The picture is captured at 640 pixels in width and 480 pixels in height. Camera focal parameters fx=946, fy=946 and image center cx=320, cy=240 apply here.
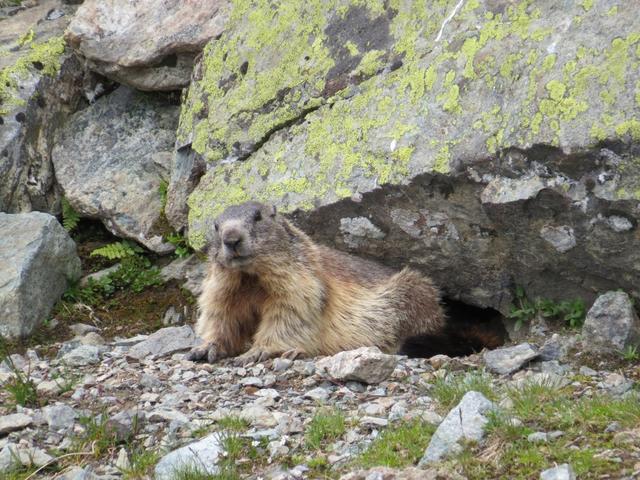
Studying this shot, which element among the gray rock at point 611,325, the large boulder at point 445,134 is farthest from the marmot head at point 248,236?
the gray rock at point 611,325

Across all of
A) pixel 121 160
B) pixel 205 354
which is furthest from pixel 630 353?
pixel 121 160

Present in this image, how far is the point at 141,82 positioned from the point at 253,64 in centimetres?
157

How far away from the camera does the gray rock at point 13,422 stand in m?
6.33

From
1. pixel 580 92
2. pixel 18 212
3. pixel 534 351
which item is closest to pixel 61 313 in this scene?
pixel 18 212

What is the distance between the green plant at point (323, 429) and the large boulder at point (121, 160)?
4.95m

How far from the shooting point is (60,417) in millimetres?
6395

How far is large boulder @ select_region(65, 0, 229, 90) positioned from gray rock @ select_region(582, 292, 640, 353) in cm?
551

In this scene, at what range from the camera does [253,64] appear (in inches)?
398

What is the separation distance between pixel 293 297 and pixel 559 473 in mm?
4128

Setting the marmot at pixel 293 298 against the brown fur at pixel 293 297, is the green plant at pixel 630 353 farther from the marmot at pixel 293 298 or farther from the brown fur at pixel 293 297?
the brown fur at pixel 293 297

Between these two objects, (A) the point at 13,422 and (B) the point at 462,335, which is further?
(B) the point at 462,335

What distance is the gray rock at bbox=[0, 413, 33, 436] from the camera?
249 inches

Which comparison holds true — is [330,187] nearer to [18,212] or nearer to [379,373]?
[379,373]

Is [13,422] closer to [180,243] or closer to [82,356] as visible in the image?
[82,356]
